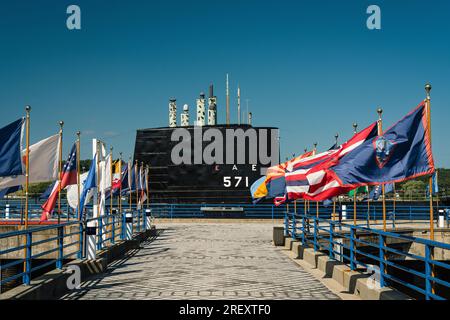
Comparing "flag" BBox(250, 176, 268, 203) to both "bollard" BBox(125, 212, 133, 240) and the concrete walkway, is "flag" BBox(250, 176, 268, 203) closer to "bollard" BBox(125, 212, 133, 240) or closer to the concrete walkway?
the concrete walkway

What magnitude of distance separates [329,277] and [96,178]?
8489 mm

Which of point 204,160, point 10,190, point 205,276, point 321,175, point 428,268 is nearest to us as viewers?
point 428,268

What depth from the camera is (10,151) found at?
11891 mm

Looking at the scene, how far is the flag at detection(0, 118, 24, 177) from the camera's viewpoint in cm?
1176

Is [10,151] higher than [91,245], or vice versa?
[10,151]

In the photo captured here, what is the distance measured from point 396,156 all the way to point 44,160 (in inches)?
340

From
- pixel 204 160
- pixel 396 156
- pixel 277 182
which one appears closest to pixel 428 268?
pixel 396 156

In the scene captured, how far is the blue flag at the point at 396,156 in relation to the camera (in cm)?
985

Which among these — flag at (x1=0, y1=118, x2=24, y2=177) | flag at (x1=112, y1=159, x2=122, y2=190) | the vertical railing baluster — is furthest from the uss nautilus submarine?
the vertical railing baluster

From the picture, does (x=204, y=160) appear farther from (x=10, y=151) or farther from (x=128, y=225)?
(x=10, y=151)

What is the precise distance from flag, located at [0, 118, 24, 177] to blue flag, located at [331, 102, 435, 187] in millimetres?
6729

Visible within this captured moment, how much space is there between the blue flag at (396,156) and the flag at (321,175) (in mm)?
275

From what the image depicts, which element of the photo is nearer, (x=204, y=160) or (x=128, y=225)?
(x=128, y=225)

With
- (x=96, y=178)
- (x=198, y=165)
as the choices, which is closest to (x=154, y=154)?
(x=198, y=165)
